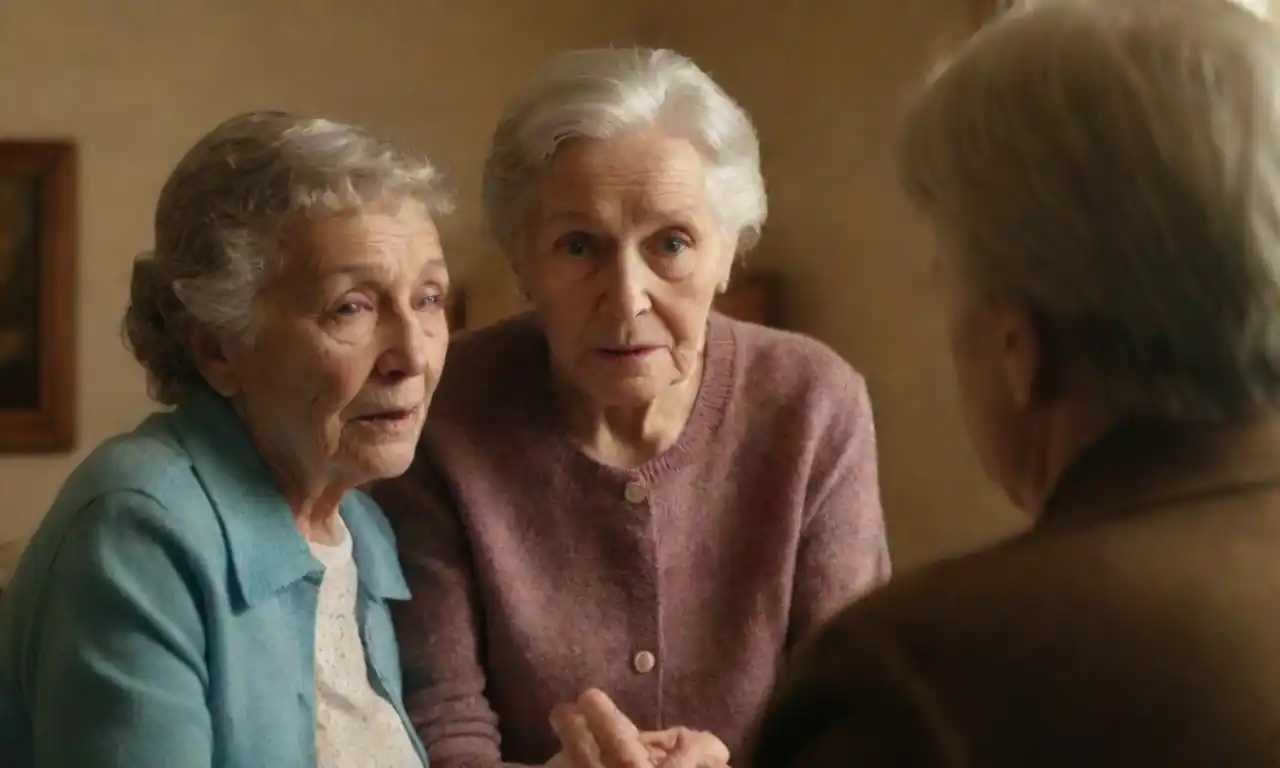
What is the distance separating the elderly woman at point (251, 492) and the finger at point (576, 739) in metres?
0.16

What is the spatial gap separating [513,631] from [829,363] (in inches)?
19.0

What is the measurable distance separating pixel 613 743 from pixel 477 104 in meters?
2.28

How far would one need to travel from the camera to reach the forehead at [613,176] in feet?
4.33

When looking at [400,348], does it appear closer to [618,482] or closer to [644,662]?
[618,482]

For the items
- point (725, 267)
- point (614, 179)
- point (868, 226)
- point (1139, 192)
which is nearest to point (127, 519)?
point (614, 179)

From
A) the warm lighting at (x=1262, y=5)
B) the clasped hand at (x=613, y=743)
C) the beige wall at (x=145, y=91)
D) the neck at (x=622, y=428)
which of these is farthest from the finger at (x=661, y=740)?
the beige wall at (x=145, y=91)

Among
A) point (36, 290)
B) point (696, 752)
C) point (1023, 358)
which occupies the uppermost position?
point (1023, 358)

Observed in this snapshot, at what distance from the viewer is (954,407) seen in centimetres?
230

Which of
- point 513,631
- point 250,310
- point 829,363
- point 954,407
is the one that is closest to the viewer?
point 250,310

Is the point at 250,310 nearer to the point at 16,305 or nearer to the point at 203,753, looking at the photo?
the point at 203,753

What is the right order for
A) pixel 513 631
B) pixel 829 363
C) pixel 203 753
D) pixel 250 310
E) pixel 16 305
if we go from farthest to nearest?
pixel 16 305
pixel 829 363
pixel 513 631
pixel 250 310
pixel 203 753

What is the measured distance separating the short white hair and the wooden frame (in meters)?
1.90

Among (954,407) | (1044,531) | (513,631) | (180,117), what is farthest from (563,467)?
(180,117)

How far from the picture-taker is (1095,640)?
606mm
